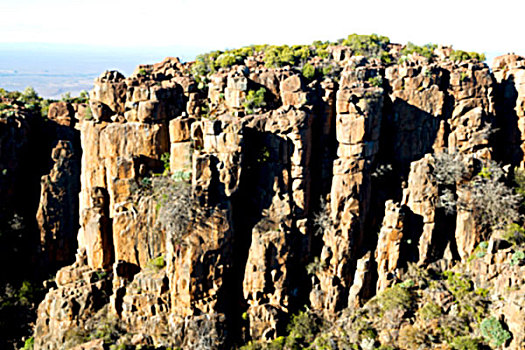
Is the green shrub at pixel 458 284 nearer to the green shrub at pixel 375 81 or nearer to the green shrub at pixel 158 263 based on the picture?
the green shrub at pixel 375 81

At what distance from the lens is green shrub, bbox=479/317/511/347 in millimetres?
29584

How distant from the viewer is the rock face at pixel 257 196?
34.4m

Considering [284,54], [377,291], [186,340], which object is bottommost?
[186,340]

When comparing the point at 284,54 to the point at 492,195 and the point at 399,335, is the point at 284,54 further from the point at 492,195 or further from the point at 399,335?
the point at 399,335

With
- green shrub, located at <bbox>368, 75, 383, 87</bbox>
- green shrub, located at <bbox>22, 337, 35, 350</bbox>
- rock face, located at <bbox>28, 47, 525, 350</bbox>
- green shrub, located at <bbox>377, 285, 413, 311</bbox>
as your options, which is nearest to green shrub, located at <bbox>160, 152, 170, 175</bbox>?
rock face, located at <bbox>28, 47, 525, 350</bbox>

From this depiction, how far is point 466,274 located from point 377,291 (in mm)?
7463

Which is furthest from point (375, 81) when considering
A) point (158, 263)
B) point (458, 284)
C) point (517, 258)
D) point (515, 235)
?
point (158, 263)

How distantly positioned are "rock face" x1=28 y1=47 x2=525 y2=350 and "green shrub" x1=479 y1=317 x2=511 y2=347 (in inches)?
101

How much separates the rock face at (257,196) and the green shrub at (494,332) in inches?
101

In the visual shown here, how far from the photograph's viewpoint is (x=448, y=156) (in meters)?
38.3

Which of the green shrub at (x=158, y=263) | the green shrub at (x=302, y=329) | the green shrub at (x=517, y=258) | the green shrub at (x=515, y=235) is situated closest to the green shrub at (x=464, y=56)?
the green shrub at (x=515, y=235)

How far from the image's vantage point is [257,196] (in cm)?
3653

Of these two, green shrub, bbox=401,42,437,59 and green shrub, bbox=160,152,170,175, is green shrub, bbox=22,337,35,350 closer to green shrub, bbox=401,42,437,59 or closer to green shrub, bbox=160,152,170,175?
green shrub, bbox=160,152,170,175

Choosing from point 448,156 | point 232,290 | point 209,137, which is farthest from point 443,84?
point 232,290
